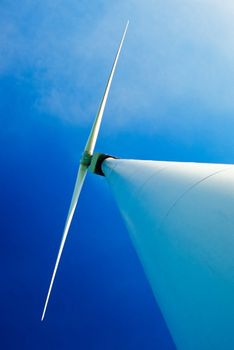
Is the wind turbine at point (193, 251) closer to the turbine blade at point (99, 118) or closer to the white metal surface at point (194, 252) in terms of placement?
the white metal surface at point (194, 252)

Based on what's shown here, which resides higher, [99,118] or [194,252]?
[99,118]

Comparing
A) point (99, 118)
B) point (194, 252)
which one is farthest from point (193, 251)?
point (99, 118)

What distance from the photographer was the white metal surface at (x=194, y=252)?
2.24 meters

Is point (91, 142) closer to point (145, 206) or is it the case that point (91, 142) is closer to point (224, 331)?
point (145, 206)

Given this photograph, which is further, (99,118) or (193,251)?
(99,118)

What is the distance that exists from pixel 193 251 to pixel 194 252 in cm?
2

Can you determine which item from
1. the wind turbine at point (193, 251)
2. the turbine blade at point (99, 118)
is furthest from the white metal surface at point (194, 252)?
the turbine blade at point (99, 118)

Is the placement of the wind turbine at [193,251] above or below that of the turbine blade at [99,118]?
below

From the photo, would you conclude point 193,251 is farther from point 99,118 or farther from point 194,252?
point 99,118

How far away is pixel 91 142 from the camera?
18.8 metres

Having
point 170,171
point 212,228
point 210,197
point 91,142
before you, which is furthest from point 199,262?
point 91,142

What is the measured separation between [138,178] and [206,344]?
3.89 metres

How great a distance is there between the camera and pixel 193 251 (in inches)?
109

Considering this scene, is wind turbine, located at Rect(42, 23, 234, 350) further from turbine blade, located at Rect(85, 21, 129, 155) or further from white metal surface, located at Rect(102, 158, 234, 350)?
turbine blade, located at Rect(85, 21, 129, 155)
